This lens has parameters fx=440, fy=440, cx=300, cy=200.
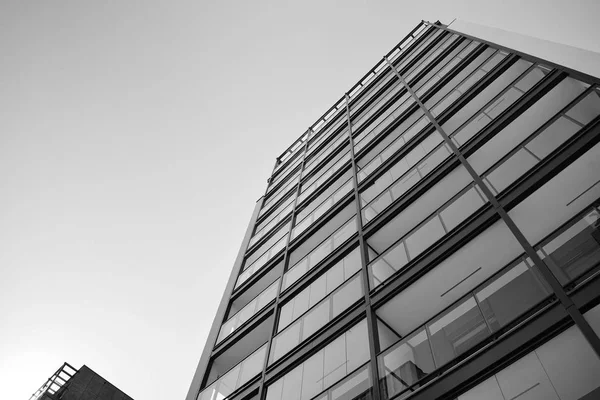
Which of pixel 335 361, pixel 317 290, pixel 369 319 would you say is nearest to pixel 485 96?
pixel 317 290

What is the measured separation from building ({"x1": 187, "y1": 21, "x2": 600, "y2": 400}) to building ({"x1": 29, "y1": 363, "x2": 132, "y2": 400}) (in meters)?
4.45

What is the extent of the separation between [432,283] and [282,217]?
13.1 m

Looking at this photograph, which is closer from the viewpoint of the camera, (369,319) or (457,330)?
(457,330)

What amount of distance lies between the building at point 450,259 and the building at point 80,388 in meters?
4.45

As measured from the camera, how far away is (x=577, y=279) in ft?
23.2

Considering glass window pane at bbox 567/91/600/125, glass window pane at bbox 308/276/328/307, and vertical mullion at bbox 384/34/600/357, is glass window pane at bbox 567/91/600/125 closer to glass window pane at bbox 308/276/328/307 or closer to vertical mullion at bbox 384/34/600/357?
vertical mullion at bbox 384/34/600/357

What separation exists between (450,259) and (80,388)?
14.2 metres

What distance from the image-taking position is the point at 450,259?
10414 mm

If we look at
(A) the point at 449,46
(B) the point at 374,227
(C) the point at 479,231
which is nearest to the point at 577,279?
(C) the point at 479,231

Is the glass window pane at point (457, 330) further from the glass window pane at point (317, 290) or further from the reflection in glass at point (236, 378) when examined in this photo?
the reflection in glass at point (236, 378)

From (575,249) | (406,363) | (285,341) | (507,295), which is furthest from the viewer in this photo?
(285,341)

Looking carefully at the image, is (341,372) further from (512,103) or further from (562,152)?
(512,103)

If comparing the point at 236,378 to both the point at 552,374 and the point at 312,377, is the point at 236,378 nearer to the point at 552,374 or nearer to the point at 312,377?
the point at 312,377

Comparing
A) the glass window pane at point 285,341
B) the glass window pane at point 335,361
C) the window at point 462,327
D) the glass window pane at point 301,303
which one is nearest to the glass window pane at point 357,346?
the glass window pane at point 335,361
